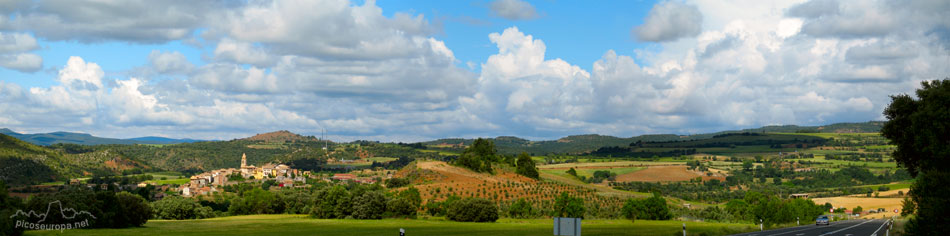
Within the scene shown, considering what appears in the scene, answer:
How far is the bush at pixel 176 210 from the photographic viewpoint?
86.8m

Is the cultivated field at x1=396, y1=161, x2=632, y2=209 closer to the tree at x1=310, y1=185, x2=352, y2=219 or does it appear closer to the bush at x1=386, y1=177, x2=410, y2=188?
the bush at x1=386, y1=177, x2=410, y2=188

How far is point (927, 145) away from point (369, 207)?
58393mm

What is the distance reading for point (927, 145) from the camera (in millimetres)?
35531

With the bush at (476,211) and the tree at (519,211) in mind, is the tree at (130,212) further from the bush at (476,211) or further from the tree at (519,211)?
the tree at (519,211)

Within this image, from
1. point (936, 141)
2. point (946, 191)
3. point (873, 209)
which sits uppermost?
point (936, 141)

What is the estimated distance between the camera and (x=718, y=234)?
156 ft

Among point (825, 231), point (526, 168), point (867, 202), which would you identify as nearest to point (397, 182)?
point (526, 168)

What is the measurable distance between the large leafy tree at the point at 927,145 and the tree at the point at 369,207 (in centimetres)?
5506

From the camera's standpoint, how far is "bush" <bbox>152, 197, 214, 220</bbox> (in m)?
86.8

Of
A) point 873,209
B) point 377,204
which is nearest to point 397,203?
point 377,204

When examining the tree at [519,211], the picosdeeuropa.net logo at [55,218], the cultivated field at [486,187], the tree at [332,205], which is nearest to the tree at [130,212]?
the picosdeeuropa.net logo at [55,218]

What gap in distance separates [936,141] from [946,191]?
120 inches

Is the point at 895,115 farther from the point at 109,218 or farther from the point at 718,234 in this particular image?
the point at 109,218

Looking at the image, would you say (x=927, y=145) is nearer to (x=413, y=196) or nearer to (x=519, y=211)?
(x=519, y=211)
